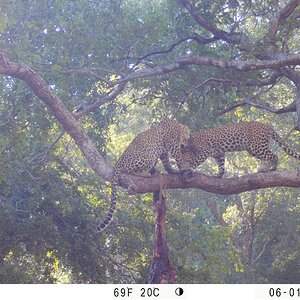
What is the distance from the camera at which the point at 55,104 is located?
27.5 ft

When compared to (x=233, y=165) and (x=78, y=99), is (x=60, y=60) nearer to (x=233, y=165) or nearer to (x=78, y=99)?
(x=78, y=99)

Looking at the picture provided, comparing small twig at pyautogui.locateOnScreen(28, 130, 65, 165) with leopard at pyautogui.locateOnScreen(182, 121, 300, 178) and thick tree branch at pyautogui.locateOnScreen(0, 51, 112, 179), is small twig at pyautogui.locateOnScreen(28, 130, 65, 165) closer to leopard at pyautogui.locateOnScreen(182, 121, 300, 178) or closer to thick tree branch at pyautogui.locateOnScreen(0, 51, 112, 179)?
thick tree branch at pyautogui.locateOnScreen(0, 51, 112, 179)

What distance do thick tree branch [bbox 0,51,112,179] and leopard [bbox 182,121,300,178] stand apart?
1.79m

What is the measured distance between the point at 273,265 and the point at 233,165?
405 cm

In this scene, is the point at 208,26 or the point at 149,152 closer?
the point at 149,152

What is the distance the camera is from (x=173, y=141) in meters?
9.78

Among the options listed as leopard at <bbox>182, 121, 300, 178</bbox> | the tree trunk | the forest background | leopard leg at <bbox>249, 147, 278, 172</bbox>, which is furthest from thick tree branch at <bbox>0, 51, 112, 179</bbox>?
leopard leg at <bbox>249, 147, 278, 172</bbox>

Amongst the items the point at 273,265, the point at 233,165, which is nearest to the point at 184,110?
the point at 273,265

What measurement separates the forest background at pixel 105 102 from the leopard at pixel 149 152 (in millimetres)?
352

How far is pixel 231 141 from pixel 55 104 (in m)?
3.15

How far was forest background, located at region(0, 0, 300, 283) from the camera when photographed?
9.62 meters

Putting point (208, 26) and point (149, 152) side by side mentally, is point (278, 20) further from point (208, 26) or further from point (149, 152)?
point (149, 152)

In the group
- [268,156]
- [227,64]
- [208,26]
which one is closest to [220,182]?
[268,156]

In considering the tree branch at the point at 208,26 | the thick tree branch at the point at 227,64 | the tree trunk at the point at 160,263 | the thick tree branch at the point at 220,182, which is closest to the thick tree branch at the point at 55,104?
the thick tree branch at the point at 220,182
